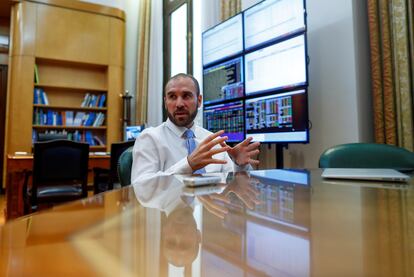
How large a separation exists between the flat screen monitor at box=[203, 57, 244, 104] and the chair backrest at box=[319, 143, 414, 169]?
115 centimetres

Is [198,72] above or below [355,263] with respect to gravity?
above

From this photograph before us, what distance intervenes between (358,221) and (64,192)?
2724 millimetres

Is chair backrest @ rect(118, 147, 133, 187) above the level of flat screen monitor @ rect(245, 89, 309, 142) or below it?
below

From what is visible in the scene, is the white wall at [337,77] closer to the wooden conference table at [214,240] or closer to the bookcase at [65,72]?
the wooden conference table at [214,240]

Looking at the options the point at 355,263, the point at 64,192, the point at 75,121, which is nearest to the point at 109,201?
the point at 355,263

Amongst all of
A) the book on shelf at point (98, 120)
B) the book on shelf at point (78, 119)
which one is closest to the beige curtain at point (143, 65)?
the book on shelf at point (98, 120)

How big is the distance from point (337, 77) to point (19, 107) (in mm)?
4689

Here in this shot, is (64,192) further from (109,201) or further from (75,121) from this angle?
(75,121)

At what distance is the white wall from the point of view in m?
1.92

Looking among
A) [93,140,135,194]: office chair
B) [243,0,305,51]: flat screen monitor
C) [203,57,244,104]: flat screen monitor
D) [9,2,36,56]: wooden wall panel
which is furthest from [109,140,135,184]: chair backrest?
[9,2,36,56]: wooden wall panel

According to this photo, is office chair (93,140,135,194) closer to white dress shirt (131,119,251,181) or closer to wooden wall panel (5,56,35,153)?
white dress shirt (131,119,251,181)

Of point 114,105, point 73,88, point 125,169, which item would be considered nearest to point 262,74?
point 125,169

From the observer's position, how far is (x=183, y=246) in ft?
0.80

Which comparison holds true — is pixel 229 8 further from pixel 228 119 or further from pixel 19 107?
pixel 19 107
